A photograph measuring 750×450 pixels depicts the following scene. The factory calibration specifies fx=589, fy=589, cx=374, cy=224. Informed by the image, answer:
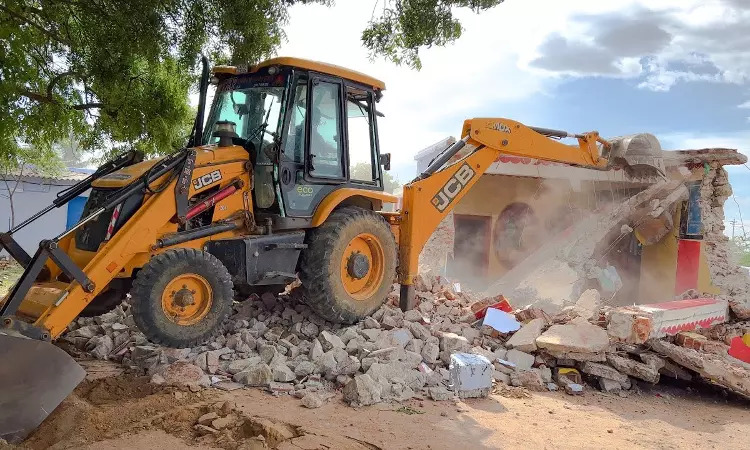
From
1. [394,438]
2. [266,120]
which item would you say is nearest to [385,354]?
[394,438]

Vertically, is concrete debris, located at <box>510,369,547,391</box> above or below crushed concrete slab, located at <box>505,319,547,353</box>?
below

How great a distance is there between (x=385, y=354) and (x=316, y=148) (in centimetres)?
226

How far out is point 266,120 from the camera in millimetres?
6168

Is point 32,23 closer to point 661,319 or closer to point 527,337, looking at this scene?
point 527,337

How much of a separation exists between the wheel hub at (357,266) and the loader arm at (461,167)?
2.97 ft

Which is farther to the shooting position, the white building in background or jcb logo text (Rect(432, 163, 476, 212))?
the white building in background

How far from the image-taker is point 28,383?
12.8 ft

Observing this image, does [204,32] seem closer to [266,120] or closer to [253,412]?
[266,120]

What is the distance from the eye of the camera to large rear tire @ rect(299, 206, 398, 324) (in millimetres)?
6148

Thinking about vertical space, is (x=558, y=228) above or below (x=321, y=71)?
below

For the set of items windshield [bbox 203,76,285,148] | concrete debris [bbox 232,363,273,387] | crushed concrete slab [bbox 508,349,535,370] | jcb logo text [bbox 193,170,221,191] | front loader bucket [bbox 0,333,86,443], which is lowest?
crushed concrete slab [bbox 508,349,535,370]

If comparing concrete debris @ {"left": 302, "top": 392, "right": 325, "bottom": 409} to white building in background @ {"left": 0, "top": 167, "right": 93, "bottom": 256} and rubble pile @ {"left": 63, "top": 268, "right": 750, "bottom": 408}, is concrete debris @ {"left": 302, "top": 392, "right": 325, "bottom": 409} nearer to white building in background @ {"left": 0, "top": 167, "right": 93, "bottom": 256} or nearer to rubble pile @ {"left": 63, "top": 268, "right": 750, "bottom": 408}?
rubble pile @ {"left": 63, "top": 268, "right": 750, "bottom": 408}

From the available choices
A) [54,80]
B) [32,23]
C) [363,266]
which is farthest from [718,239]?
[32,23]

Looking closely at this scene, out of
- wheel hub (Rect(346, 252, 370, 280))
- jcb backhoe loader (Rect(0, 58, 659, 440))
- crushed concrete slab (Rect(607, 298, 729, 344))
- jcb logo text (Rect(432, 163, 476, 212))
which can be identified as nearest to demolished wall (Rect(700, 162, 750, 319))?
crushed concrete slab (Rect(607, 298, 729, 344))
